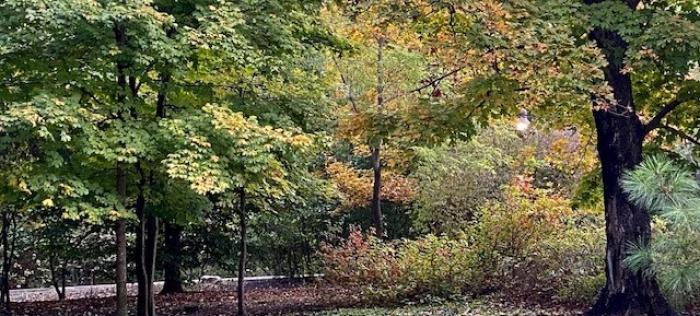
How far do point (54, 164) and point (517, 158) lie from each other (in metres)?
12.8

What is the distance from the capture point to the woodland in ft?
23.0

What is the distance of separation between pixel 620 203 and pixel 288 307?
586 centimetres

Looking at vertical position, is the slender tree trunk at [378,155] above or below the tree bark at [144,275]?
above

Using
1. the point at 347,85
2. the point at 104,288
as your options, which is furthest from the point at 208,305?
the point at 104,288

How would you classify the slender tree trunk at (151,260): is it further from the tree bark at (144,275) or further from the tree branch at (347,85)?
the tree branch at (347,85)

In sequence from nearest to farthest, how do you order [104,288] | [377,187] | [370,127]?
[370,127] → [377,187] → [104,288]

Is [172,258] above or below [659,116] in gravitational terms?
below

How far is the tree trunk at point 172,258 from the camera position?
14867 millimetres

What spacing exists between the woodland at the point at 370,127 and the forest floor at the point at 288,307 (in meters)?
0.08

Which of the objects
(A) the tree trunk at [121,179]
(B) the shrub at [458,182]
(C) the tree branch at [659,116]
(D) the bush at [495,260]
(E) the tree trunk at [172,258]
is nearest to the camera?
(A) the tree trunk at [121,179]

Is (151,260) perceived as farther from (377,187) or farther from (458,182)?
(458,182)

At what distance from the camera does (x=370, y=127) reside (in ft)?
31.4

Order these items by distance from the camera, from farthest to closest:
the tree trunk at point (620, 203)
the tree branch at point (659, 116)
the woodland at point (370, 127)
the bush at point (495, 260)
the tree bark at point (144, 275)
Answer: the bush at point (495, 260)
the tree bark at point (144, 275)
the tree branch at point (659, 116)
the tree trunk at point (620, 203)
the woodland at point (370, 127)

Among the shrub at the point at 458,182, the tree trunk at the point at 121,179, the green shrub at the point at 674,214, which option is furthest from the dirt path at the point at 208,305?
the green shrub at the point at 674,214
